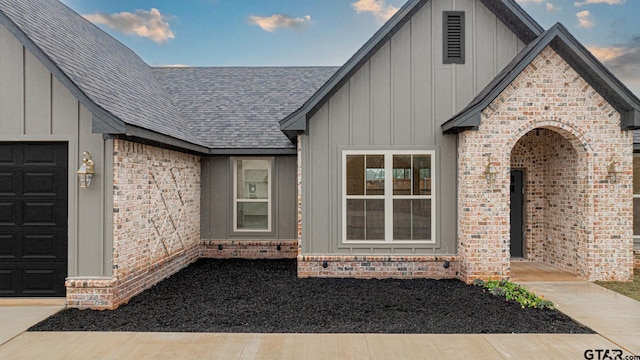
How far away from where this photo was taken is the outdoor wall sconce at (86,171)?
5.94m

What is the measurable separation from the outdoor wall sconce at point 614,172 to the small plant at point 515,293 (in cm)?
295

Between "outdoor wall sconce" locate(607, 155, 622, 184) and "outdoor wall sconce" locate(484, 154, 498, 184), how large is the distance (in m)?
2.35

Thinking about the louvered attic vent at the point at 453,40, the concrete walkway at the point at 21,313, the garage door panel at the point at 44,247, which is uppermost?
the louvered attic vent at the point at 453,40

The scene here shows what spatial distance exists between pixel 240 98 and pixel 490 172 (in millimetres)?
7868

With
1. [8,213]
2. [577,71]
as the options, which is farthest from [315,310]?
[577,71]

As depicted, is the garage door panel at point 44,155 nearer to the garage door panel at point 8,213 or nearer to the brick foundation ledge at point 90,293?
the garage door panel at point 8,213

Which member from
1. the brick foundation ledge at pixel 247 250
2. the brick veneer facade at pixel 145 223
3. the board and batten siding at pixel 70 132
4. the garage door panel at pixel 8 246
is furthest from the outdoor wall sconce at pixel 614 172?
the garage door panel at pixel 8 246

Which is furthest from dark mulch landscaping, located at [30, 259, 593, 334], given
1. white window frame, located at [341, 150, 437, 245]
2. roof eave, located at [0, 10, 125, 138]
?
roof eave, located at [0, 10, 125, 138]

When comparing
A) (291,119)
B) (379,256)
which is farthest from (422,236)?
(291,119)

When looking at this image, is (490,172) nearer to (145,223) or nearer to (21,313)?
(145,223)

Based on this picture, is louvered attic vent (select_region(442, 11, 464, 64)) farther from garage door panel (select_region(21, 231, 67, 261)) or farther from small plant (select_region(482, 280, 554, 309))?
garage door panel (select_region(21, 231, 67, 261))

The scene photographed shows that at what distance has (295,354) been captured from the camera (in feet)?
14.8

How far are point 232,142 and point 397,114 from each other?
4.57 metres

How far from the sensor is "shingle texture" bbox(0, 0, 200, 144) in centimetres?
619
